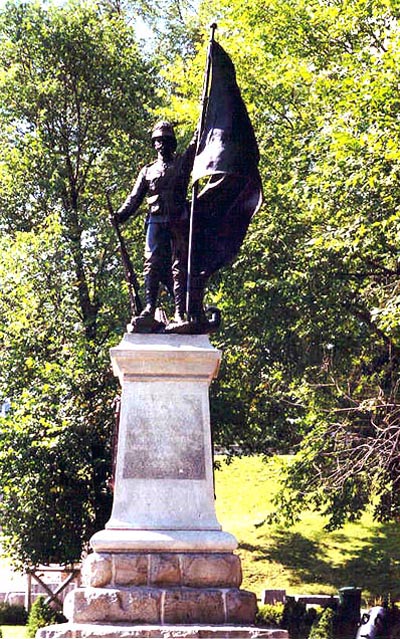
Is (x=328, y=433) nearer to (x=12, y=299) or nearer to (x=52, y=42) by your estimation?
(x=12, y=299)

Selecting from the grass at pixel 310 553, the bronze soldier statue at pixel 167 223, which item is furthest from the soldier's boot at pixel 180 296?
the grass at pixel 310 553

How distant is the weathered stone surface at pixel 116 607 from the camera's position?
806 centimetres

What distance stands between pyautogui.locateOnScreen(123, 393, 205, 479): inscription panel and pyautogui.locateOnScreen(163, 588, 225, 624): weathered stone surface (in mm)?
1206

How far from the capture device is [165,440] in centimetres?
912

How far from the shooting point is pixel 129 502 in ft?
29.1

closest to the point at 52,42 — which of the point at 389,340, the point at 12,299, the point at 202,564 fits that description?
the point at 12,299

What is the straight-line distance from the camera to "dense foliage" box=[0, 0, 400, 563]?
18.0 meters

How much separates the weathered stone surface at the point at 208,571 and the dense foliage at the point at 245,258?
26.4ft

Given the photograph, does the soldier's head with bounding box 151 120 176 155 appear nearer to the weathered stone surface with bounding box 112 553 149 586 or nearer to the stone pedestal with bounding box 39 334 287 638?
the stone pedestal with bounding box 39 334 287 638

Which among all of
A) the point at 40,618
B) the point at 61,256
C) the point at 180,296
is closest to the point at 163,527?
the point at 180,296

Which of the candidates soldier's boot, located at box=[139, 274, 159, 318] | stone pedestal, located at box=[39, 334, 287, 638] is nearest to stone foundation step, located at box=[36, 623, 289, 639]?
stone pedestal, located at box=[39, 334, 287, 638]

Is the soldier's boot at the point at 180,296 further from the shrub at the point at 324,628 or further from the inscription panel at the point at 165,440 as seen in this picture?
the shrub at the point at 324,628

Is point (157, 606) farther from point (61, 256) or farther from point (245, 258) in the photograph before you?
point (61, 256)

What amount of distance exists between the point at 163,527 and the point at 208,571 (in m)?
0.60
